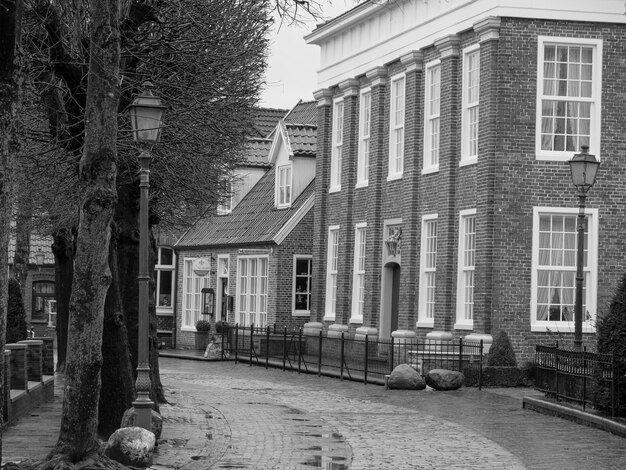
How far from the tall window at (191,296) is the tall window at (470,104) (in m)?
21.4

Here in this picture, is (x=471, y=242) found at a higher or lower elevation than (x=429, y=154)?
lower

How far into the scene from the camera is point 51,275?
215 ft

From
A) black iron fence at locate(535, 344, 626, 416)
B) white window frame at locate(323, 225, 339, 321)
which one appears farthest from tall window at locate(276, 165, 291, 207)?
black iron fence at locate(535, 344, 626, 416)

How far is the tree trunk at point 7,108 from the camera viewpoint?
1073 cm

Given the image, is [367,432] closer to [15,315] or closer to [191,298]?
[15,315]

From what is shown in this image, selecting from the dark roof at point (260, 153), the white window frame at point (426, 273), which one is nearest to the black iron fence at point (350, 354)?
the white window frame at point (426, 273)

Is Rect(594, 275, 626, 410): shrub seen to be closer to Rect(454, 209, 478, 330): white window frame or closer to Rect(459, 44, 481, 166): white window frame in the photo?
Rect(454, 209, 478, 330): white window frame

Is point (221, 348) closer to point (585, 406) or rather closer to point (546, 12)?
point (546, 12)

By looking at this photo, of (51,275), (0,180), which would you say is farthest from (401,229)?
(51,275)

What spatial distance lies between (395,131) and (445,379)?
11146mm

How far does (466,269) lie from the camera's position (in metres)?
32.2

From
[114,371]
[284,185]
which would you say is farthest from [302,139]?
[114,371]

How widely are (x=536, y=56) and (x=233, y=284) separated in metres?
20.8

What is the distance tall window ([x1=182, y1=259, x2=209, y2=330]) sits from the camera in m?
52.8
